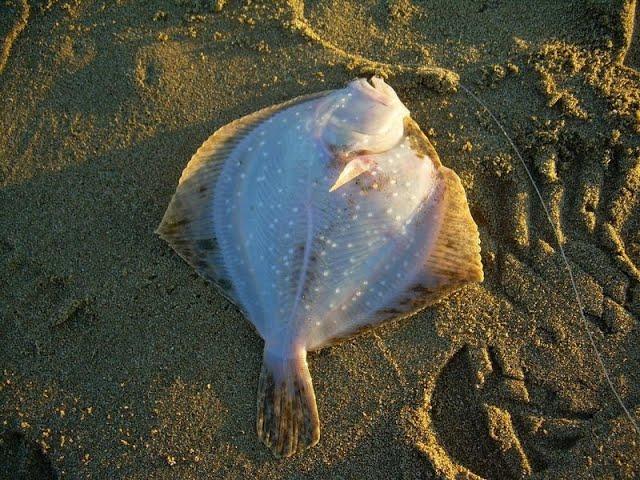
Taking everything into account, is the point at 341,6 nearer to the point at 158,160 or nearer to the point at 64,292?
the point at 158,160

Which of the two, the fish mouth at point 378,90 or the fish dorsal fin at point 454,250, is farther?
the fish mouth at point 378,90

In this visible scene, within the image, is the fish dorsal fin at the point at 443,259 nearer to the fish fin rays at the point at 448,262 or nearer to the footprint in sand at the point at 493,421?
the fish fin rays at the point at 448,262

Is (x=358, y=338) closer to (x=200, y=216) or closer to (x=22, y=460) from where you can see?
(x=200, y=216)

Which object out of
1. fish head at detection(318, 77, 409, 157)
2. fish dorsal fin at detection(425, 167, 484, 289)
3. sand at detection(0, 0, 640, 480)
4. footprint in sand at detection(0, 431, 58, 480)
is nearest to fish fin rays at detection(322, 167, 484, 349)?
fish dorsal fin at detection(425, 167, 484, 289)

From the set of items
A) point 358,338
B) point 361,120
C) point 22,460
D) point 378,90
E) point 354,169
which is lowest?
point 22,460

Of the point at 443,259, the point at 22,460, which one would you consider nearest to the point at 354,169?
the point at 443,259

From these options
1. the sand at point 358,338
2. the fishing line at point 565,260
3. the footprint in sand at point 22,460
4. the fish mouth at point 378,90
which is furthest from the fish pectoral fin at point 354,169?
the footprint in sand at point 22,460

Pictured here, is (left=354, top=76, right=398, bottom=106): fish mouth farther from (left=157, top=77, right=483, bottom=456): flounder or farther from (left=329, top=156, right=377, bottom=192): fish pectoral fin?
(left=329, top=156, right=377, bottom=192): fish pectoral fin

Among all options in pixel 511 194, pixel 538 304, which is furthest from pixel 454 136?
pixel 538 304
